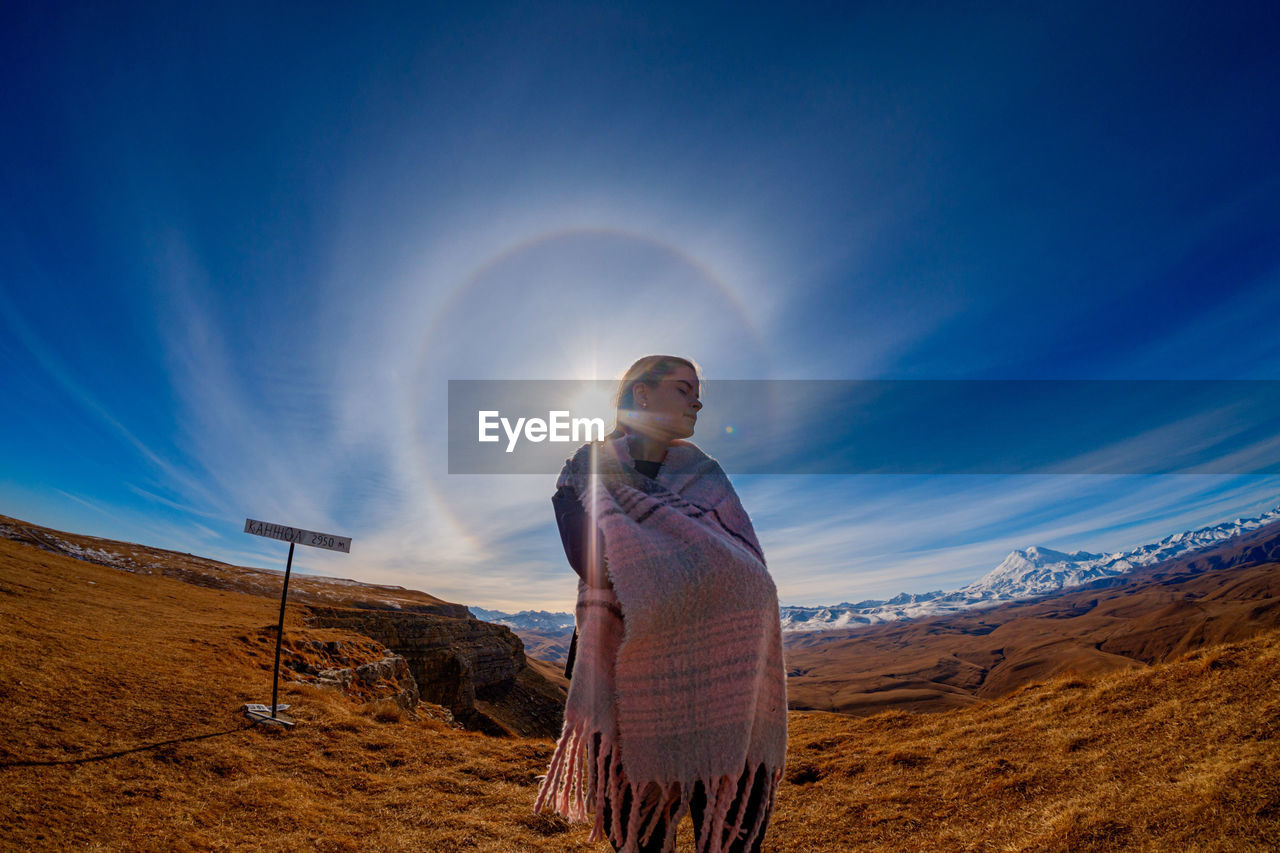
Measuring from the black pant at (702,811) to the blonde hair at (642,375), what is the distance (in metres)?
1.45

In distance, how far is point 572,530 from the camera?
6.37 feet

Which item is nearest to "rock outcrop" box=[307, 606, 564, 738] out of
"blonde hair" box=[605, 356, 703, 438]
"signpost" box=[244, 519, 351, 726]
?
"signpost" box=[244, 519, 351, 726]

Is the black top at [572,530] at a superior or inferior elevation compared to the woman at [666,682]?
superior

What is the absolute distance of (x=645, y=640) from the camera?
1795mm

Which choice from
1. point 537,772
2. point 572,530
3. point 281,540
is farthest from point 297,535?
point 572,530

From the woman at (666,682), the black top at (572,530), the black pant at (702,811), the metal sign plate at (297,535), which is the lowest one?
the black pant at (702,811)

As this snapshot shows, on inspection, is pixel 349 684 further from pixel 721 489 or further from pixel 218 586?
pixel 218 586

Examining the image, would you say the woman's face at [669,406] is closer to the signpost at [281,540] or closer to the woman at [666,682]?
the woman at [666,682]

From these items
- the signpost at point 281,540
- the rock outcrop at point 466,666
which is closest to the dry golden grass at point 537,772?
the signpost at point 281,540

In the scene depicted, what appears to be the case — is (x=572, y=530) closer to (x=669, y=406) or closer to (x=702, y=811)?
(x=669, y=406)

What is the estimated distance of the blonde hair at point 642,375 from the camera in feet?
7.57

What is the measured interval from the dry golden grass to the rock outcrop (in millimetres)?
22231

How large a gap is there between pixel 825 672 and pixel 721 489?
21423 centimetres

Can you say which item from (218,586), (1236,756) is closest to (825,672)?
(218,586)
